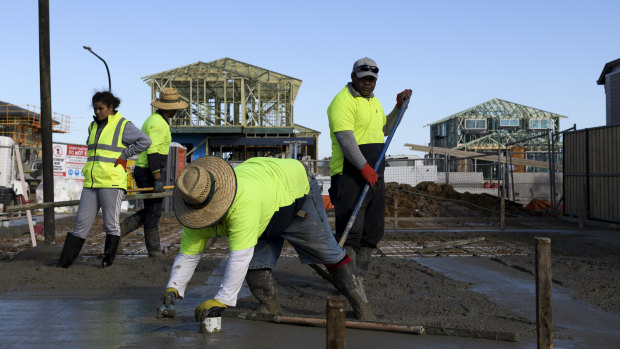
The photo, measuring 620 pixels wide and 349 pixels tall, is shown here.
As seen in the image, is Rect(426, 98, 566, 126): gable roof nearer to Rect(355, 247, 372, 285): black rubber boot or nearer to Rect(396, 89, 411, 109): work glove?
Rect(396, 89, 411, 109): work glove

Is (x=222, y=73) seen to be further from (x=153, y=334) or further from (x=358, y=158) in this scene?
(x=153, y=334)

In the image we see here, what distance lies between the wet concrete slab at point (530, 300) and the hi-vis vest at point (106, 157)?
385 centimetres

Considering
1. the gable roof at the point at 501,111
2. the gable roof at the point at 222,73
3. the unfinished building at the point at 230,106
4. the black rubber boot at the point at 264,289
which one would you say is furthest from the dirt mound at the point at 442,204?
the gable roof at the point at 501,111

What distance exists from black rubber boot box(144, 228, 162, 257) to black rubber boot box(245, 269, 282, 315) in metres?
3.46

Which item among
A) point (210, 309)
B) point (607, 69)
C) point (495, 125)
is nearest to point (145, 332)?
point (210, 309)

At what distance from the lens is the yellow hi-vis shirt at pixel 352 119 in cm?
499

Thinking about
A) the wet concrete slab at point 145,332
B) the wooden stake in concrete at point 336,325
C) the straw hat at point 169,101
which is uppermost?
the straw hat at point 169,101

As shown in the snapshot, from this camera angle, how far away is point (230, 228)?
358cm

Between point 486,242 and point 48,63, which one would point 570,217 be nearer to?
point 486,242

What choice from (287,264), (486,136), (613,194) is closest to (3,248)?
(287,264)

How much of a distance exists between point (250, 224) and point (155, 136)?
4.43 metres

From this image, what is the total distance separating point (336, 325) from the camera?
8.45 feet

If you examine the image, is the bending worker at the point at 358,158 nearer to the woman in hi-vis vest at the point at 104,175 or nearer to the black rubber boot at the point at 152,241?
the woman in hi-vis vest at the point at 104,175

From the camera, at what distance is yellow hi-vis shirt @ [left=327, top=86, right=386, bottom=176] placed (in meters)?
4.99
